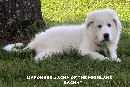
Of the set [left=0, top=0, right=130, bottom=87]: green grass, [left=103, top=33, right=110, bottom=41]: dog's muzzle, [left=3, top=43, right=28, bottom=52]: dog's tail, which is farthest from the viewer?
[left=3, top=43, right=28, bottom=52]: dog's tail

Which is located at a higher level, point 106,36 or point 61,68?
point 106,36

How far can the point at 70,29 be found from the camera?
7.04 m

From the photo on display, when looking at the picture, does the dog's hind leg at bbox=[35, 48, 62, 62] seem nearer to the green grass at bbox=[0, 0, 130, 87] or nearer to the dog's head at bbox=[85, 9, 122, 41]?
the green grass at bbox=[0, 0, 130, 87]

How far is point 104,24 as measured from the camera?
6.29 metres

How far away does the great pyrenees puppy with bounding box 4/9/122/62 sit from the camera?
6301 millimetres

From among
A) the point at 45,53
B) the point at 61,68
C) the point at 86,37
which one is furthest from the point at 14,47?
the point at 61,68

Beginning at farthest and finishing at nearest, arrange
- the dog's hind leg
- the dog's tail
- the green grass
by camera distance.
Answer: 1. the dog's tail
2. the dog's hind leg
3. the green grass

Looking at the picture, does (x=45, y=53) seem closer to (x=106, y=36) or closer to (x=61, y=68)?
(x=61, y=68)

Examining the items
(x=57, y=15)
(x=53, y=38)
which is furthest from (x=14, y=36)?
(x=57, y=15)

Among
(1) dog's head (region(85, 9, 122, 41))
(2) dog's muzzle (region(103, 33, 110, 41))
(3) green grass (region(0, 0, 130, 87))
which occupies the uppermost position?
(1) dog's head (region(85, 9, 122, 41))

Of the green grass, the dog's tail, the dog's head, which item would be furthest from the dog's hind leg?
the dog's head

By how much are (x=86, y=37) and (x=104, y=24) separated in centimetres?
49

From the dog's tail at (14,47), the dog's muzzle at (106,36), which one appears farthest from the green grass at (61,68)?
the dog's muzzle at (106,36)

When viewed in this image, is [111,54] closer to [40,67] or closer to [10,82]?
[40,67]
